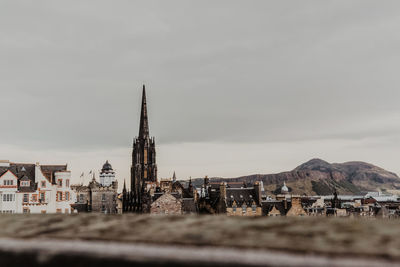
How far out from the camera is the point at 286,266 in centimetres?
427

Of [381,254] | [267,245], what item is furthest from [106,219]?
[381,254]

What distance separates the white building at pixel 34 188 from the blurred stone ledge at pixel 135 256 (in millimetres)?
41328

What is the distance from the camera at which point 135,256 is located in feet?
15.9

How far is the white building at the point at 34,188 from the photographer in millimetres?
43312

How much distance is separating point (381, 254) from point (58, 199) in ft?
157

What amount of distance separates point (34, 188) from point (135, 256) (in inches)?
1748

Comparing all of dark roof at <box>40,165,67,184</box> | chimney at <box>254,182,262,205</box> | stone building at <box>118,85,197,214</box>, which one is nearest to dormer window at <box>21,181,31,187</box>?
dark roof at <box>40,165,67,184</box>

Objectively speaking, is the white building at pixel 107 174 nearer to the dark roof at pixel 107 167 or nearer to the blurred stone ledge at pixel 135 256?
the dark roof at pixel 107 167

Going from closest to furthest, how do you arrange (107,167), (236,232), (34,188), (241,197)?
(236,232) < (34,188) < (241,197) < (107,167)

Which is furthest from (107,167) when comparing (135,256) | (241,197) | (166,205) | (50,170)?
(135,256)

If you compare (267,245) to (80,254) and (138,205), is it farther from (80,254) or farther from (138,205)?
(138,205)

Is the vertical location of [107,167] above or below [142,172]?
above

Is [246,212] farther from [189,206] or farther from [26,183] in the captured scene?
[26,183]

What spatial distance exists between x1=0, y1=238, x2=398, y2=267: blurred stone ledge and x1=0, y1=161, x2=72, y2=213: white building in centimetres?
4133
